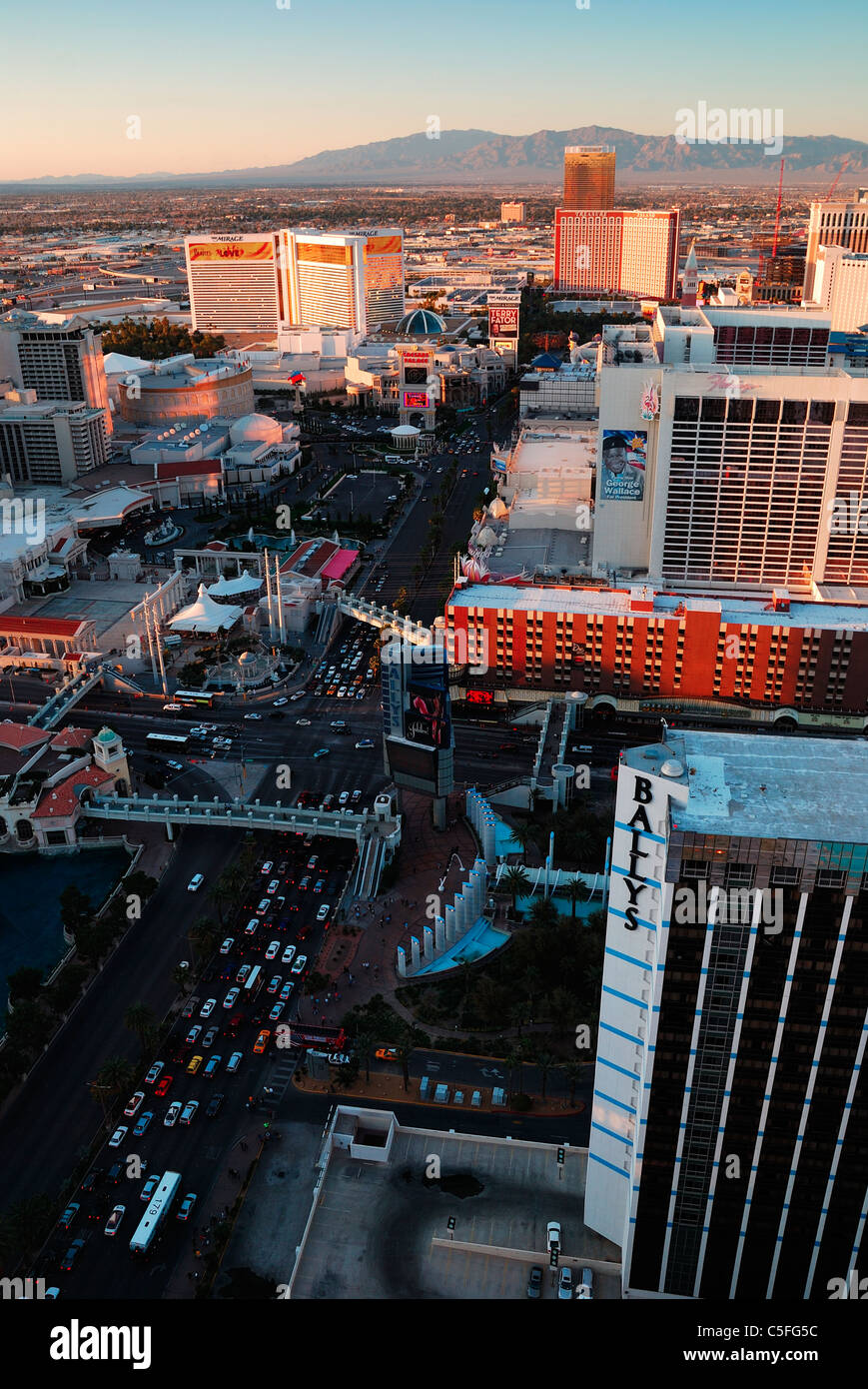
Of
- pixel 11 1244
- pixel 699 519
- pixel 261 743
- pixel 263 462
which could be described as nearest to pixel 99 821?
pixel 261 743

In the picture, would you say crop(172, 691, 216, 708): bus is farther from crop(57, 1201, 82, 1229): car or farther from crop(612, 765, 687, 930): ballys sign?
crop(612, 765, 687, 930): ballys sign

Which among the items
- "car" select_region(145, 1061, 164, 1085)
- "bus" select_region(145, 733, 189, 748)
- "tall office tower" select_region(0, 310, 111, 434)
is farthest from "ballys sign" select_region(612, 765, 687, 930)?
"tall office tower" select_region(0, 310, 111, 434)

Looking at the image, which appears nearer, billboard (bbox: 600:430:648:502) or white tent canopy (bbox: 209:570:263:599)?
billboard (bbox: 600:430:648:502)

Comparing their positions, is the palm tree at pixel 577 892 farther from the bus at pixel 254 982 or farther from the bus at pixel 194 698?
the bus at pixel 194 698

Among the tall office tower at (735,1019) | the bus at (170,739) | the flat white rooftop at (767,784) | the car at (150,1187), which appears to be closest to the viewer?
the flat white rooftop at (767,784)

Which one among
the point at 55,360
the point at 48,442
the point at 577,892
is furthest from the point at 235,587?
the point at 55,360


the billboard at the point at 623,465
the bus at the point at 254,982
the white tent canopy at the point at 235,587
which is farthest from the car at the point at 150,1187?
the billboard at the point at 623,465
